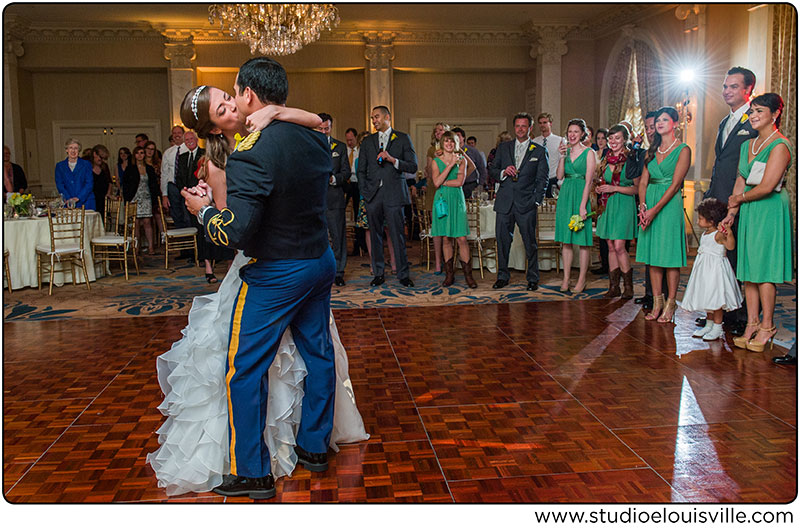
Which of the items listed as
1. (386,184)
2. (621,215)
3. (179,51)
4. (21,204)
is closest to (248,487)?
(621,215)

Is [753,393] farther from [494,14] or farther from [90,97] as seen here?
[90,97]

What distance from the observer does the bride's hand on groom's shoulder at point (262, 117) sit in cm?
247

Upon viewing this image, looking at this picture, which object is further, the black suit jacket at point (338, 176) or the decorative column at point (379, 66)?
the decorative column at point (379, 66)

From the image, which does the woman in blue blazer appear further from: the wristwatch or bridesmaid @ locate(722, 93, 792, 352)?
bridesmaid @ locate(722, 93, 792, 352)

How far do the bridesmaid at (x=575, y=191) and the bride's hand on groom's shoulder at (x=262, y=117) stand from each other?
15.4ft

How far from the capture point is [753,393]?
12.5 feet

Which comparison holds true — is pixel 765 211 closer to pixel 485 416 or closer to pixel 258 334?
pixel 485 416

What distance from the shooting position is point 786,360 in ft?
14.3

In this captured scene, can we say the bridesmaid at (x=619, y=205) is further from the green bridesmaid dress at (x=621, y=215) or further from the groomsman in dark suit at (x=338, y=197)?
the groomsman in dark suit at (x=338, y=197)

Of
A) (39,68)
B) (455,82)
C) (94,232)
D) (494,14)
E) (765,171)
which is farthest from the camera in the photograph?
(455,82)

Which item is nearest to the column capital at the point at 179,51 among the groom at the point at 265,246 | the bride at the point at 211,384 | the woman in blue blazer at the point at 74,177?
the woman in blue blazer at the point at 74,177

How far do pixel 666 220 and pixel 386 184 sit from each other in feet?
9.50
